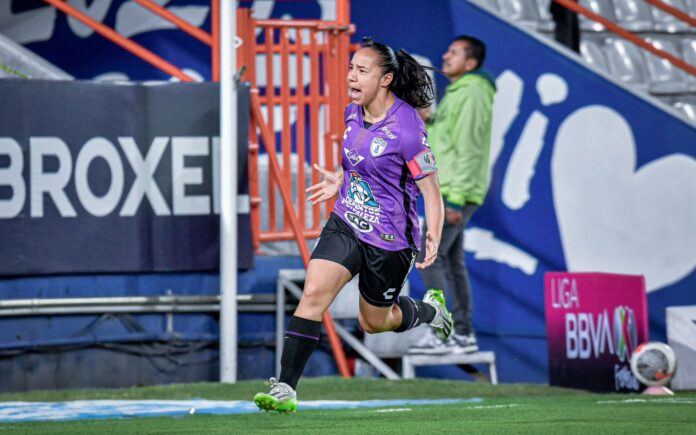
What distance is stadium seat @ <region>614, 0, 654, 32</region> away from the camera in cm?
1205

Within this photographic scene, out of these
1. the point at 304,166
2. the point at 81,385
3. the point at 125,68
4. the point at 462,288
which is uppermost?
the point at 125,68

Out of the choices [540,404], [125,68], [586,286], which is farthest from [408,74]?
[125,68]

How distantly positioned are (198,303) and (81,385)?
3.08ft

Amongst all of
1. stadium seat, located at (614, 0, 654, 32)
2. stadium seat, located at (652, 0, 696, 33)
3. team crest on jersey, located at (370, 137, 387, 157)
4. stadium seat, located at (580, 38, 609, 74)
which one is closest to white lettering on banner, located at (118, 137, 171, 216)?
team crest on jersey, located at (370, 137, 387, 157)

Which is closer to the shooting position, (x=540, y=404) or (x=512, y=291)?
(x=540, y=404)

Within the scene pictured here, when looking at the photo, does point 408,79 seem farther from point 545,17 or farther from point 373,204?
point 545,17

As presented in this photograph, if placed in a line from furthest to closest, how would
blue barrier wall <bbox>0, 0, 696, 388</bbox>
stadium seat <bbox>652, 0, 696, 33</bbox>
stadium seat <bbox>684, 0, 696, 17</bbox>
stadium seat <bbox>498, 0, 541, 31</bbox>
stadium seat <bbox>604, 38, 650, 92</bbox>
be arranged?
1. stadium seat <bbox>684, 0, 696, 17</bbox>
2. stadium seat <bbox>652, 0, 696, 33</bbox>
3. stadium seat <bbox>604, 38, 650, 92</bbox>
4. stadium seat <bbox>498, 0, 541, 31</bbox>
5. blue barrier wall <bbox>0, 0, 696, 388</bbox>

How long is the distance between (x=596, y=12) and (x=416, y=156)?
21.7 feet

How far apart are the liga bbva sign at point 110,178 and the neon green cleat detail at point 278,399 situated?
3.66 meters

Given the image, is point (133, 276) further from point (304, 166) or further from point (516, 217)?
point (516, 217)

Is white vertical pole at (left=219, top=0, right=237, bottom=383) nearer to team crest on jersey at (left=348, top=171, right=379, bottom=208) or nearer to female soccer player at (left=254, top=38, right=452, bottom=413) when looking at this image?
female soccer player at (left=254, top=38, right=452, bottom=413)

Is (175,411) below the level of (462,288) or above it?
below

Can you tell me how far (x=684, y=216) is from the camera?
9.77 metres

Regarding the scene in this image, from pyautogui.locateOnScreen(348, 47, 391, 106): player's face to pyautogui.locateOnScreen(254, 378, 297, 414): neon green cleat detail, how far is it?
51.8 inches
